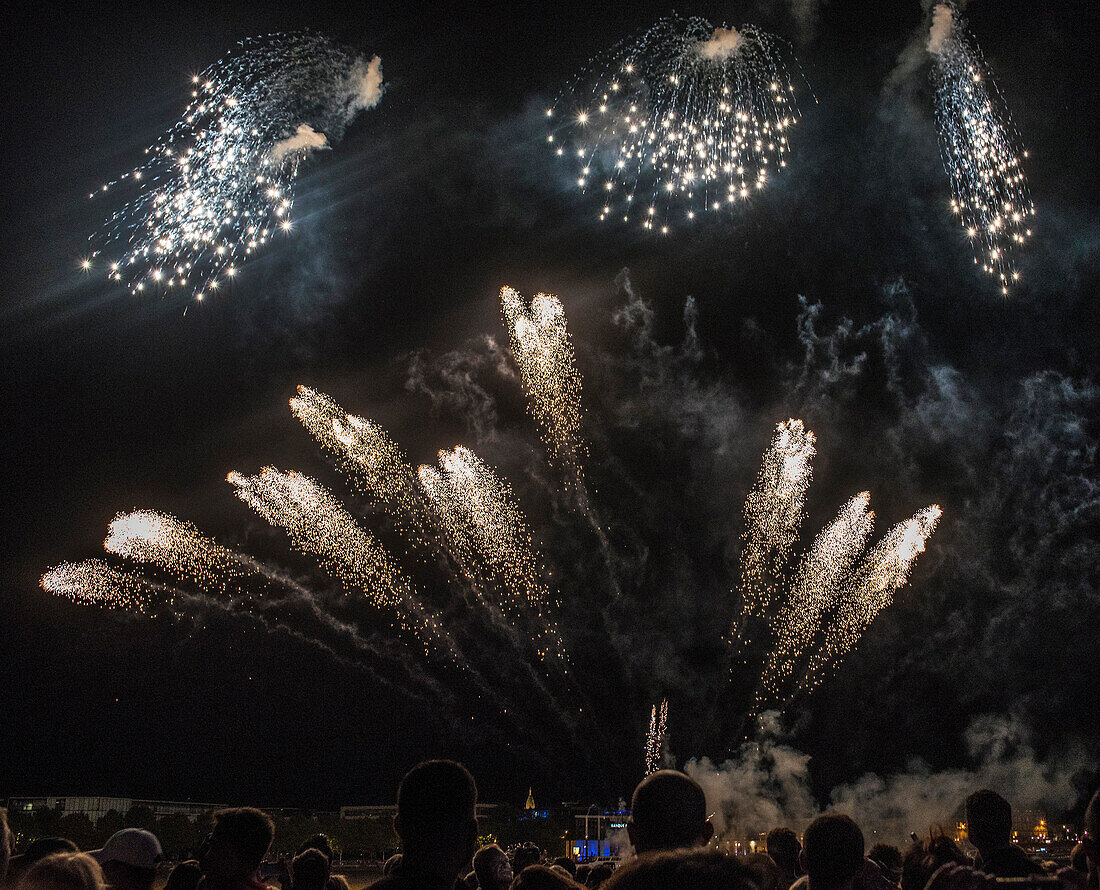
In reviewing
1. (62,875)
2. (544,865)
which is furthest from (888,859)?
(62,875)

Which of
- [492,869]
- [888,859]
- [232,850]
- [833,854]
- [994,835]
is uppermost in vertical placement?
[232,850]

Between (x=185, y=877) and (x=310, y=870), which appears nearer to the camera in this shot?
(x=185, y=877)

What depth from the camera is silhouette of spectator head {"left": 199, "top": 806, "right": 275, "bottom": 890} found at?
14.1 feet

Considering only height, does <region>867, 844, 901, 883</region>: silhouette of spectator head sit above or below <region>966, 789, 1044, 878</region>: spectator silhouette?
below

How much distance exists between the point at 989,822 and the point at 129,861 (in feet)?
17.0

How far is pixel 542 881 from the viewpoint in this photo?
3.73 meters

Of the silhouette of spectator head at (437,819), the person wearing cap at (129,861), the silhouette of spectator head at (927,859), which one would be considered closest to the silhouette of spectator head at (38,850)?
the person wearing cap at (129,861)

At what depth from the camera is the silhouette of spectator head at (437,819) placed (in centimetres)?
304

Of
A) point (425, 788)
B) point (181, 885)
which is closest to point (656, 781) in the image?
Answer: point (425, 788)

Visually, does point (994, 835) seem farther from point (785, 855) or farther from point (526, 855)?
point (526, 855)

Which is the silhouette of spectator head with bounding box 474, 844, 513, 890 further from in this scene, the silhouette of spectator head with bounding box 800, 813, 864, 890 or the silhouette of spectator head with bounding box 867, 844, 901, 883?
the silhouette of spectator head with bounding box 867, 844, 901, 883

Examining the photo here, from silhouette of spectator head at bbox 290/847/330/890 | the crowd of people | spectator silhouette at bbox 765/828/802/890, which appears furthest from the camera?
spectator silhouette at bbox 765/828/802/890

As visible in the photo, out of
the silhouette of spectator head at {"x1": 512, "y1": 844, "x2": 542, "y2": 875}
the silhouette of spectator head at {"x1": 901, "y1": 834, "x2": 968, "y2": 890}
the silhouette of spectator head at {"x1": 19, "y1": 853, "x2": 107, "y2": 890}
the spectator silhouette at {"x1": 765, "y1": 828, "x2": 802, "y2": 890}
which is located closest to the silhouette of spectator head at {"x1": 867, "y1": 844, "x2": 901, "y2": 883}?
the silhouette of spectator head at {"x1": 901, "y1": 834, "x2": 968, "y2": 890}

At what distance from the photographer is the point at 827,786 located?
60531mm
